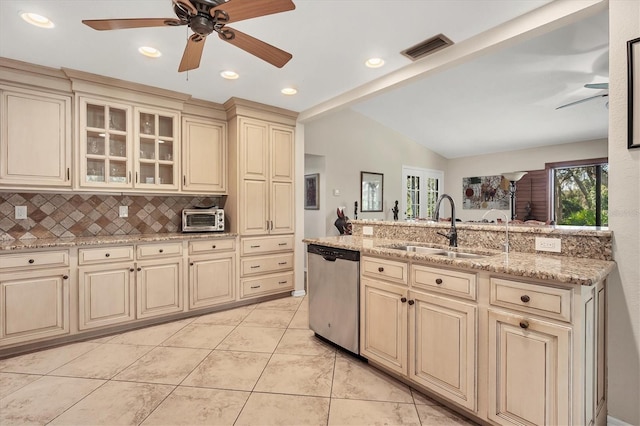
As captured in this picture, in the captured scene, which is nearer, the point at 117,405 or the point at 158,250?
the point at 117,405

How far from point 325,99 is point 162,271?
261 centimetres

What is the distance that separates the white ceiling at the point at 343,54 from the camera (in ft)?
6.39

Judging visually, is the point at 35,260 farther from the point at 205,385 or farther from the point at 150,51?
the point at 150,51

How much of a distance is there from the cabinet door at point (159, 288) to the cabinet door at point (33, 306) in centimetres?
57

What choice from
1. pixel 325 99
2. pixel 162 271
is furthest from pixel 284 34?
pixel 162 271

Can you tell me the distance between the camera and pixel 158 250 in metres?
3.11

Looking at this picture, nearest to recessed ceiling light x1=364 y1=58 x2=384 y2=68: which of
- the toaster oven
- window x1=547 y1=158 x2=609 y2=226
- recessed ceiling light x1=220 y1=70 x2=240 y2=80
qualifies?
recessed ceiling light x1=220 y1=70 x2=240 y2=80

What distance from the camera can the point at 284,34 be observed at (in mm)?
2221

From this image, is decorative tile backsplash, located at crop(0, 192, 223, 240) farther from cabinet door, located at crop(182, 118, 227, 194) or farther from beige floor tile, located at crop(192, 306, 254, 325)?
beige floor tile, located at crop(192, 306, 254, 325)

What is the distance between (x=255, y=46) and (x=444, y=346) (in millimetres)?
2057

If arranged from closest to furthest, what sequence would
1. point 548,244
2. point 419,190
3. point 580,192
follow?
point 548,244
point 580,192
point 419,190

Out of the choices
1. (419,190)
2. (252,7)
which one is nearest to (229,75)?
(252,7)

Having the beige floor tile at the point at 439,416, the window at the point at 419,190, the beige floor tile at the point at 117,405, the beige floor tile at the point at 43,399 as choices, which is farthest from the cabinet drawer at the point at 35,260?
the window at the point at 419,190

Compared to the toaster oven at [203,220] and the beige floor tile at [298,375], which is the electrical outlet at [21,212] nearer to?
the toaster oven at [203,220]
